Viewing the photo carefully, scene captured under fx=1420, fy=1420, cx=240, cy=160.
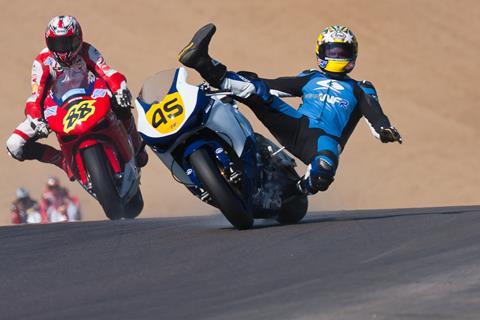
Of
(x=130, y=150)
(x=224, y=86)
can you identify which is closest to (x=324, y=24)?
(x=130, y=150)

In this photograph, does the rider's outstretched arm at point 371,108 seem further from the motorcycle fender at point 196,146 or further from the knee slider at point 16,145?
the knee slider at point 16,145

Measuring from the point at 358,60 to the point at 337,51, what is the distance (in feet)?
83.5

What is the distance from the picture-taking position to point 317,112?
1155cm

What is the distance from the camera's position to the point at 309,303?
22.8 ft

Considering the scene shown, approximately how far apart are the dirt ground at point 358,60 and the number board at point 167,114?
1747 centimetres

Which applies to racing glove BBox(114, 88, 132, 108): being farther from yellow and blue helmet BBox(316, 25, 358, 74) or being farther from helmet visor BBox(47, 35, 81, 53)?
yellow and blue helmet BBox(316, 25, 358, 74)

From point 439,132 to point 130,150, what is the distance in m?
19.5

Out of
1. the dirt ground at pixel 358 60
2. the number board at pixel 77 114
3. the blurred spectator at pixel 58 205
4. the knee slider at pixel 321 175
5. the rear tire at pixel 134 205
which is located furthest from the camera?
the dirt ground at pixel 358 60

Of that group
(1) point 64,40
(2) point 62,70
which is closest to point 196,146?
(1) point 64,40

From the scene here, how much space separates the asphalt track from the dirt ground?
Answer: 17.1 metres

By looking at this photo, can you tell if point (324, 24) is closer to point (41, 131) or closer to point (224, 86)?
point (41, 131)

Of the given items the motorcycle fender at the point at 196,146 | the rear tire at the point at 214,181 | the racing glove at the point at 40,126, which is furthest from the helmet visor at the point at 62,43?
the rear tire at the point at 214,181

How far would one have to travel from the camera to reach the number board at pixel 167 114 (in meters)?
9.90

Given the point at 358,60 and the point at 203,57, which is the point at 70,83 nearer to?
the point at 203,57
